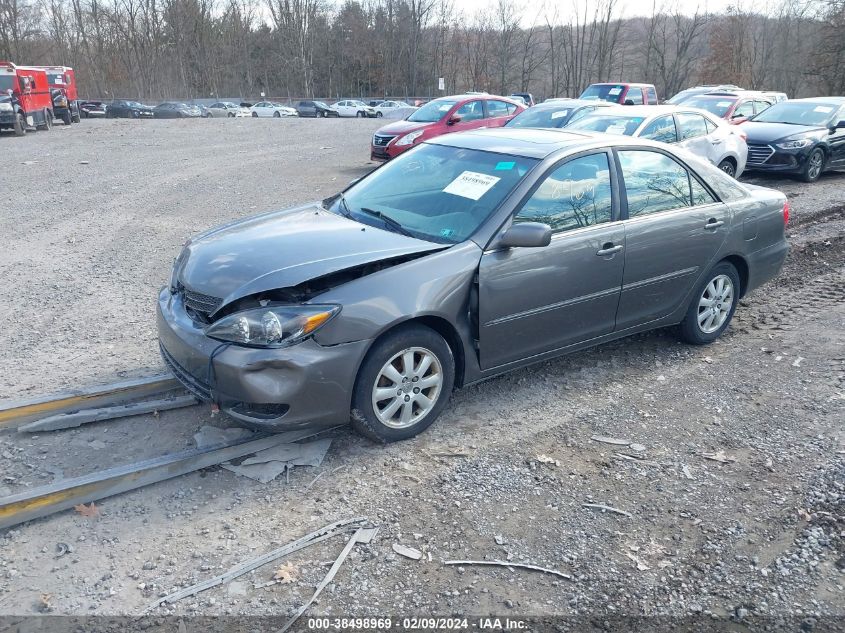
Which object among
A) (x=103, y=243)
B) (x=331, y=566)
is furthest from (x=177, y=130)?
(x=331, y=566)

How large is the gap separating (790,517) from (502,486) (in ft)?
4.81

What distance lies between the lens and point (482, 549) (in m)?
3.31

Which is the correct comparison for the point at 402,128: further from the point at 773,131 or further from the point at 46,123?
the point at 46,123

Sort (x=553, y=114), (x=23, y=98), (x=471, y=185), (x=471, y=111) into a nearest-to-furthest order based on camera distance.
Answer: (x=471, y=185) < (x=553, y=114) < (x=471, y=111) < (x=23, y=98)

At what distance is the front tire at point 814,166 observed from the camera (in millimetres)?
13742

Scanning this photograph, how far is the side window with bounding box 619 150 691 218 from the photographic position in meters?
5.07

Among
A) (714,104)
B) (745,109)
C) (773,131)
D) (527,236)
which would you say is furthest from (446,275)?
(745,109)

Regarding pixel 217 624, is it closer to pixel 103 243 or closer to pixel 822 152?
pixel 103 243

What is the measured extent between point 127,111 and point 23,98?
18550 millimetres

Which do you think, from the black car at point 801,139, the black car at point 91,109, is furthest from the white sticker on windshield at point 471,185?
the black car at point 91,109

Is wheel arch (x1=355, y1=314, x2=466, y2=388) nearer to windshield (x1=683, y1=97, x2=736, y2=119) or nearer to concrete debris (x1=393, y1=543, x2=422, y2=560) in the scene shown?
concrete debris (x1=393, y1=543, x2=422, y2=560)

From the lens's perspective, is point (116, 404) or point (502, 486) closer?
point (502, 486)

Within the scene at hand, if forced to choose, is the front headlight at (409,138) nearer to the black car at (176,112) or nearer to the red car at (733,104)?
the red car at (733,104)

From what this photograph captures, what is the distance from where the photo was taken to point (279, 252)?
4.21 meters
